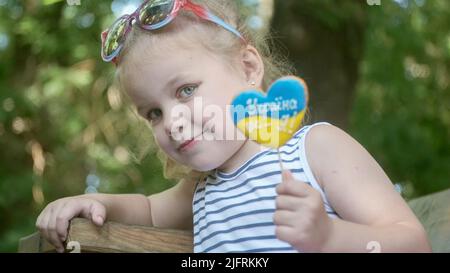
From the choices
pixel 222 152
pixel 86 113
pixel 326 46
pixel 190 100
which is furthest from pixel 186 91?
pixel 86 113

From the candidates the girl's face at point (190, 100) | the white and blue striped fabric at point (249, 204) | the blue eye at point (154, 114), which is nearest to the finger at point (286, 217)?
the white and blue striped fabric at point (249, 204)

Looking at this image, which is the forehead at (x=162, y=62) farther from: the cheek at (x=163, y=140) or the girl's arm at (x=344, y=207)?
the girl's arm at (x=344, y=207)

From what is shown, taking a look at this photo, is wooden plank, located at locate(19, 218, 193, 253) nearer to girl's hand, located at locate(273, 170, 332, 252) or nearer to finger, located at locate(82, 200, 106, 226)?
finger, located at locate(82, 200, 106, 226)

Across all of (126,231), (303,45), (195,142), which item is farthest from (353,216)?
(303,45)

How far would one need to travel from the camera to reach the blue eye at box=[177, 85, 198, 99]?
1.38m

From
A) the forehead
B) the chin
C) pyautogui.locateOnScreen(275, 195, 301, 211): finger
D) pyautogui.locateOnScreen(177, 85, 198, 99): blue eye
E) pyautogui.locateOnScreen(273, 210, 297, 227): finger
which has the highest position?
the forehead

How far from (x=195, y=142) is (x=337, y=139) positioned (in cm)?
28

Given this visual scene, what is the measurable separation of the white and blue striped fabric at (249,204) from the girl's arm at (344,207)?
4 cm

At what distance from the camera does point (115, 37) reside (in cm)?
155

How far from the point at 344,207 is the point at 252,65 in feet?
1.37

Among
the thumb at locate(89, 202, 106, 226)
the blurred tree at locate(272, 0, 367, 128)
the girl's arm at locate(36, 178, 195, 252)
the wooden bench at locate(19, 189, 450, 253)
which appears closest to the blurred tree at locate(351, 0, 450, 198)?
the blurred tree at locate(272, 0, 367, 128)

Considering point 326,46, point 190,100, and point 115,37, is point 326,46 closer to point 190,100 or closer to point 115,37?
point 115,37

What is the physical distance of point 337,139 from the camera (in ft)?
4.38

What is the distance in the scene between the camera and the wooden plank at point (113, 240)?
133 centimetres
